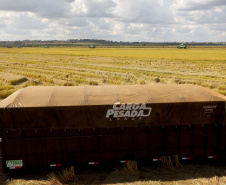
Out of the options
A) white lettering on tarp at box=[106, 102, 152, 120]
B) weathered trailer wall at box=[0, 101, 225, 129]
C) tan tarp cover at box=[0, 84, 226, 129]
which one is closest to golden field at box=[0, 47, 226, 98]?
tan tarp cover at box=[0, 84, 226, 129]

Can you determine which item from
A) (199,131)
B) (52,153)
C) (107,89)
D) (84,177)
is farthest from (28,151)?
(199,131)

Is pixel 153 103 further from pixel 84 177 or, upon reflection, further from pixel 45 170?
pixel 45 170

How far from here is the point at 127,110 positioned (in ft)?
30.2

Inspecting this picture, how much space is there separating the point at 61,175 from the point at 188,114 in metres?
6.05

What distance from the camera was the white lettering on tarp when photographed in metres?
9.15

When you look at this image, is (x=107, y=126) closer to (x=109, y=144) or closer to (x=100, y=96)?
(x=109, y=144)

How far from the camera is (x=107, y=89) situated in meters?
10.1

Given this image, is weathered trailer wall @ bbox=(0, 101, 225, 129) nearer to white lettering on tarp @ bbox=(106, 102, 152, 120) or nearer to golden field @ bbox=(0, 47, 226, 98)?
white lettering on tarp @ bbox=(106, 102, 152, 120)

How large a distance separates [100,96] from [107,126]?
1.31 metres

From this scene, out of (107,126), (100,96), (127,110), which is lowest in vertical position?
(107,126)

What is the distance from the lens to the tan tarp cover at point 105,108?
8.86 metres

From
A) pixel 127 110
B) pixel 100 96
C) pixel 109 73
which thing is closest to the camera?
pixel 127 110

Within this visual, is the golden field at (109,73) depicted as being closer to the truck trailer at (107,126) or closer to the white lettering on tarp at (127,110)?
the truck trailer at (107,126)

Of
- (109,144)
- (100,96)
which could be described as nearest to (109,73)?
(100,96)
